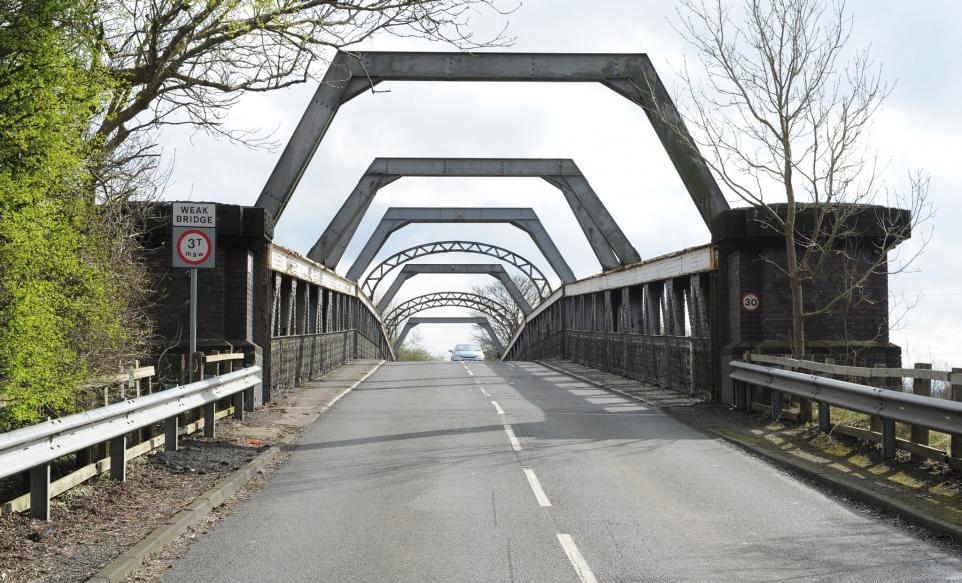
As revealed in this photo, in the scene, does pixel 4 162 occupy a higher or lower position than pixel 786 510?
higher

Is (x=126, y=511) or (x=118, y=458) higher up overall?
(x=118, y=458)

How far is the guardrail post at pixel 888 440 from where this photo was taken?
9562 millimetres

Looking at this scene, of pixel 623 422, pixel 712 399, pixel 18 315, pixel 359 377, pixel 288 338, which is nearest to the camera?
pixel 18 315

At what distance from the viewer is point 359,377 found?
83.3 feet

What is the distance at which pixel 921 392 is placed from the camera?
898 cm

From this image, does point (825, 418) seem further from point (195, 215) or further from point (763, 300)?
point (195, 215)

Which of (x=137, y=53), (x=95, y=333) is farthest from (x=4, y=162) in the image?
(x=137, y=53)

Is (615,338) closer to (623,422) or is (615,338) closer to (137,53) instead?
(623,422)

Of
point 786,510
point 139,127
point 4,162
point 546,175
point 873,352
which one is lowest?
point 786,510

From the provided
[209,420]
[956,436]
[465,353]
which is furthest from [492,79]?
[465,353]

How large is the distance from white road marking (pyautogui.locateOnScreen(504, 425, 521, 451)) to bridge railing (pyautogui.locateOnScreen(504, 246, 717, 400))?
533cm

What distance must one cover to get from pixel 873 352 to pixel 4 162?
45.7 ft

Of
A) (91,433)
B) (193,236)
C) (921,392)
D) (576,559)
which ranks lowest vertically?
(576,559)

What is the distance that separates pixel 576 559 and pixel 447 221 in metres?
35.1
